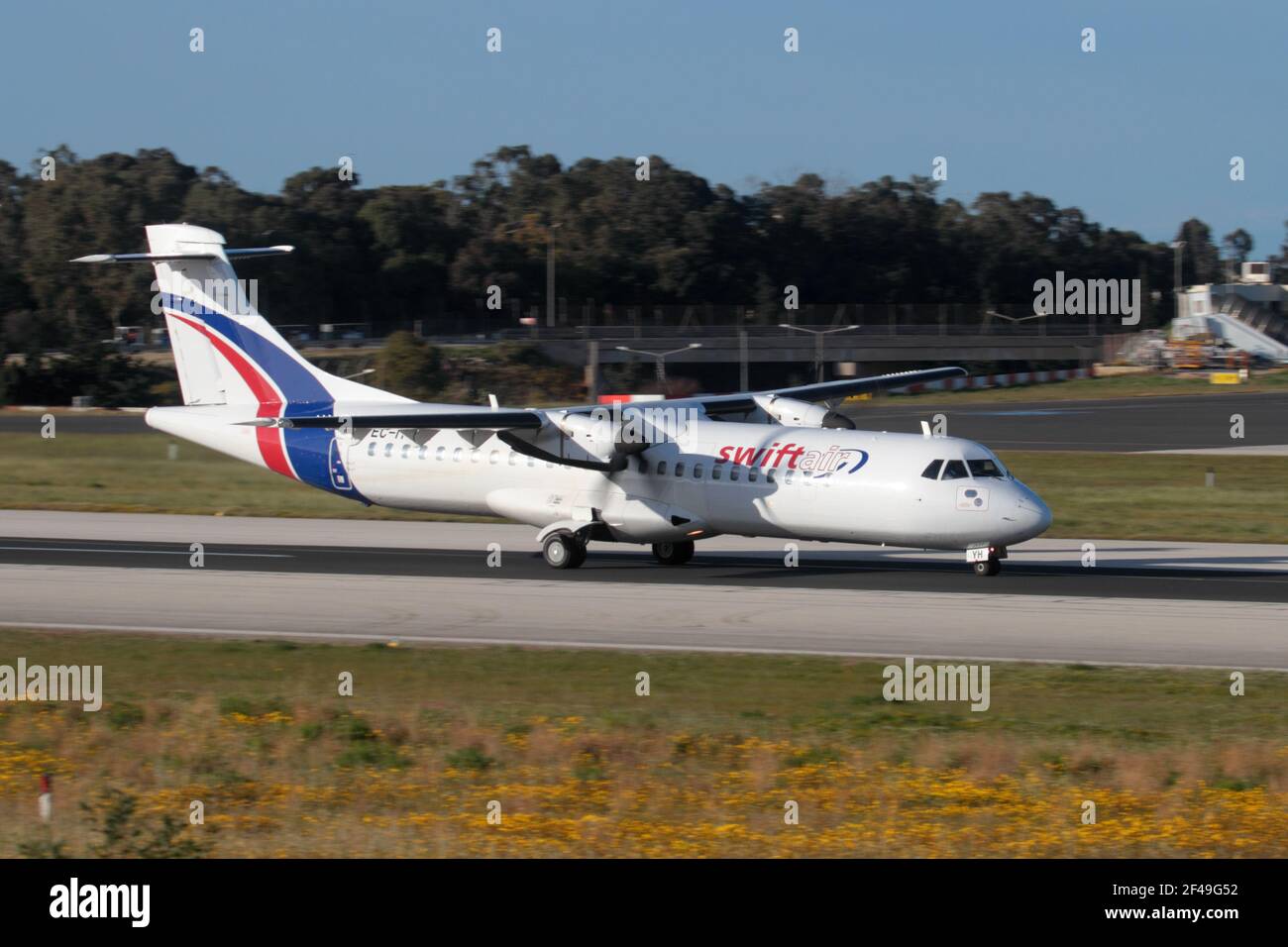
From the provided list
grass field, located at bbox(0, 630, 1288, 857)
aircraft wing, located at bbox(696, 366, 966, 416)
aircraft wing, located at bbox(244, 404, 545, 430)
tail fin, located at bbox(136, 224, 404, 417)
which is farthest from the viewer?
tail fin, located at bbox(136, 224, 404, 417)

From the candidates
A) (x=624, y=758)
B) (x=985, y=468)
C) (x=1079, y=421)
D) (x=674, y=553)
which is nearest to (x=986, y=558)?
(x=985, y=468)

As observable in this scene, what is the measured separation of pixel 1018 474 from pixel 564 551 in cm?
2262

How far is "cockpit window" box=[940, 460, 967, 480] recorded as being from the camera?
81.3ft

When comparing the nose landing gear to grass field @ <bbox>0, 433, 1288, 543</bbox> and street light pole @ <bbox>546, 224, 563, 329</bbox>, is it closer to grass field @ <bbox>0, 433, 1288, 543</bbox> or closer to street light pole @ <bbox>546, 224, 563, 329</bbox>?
grass field @ <bbox>0, 433, 1288, 543</bbox>

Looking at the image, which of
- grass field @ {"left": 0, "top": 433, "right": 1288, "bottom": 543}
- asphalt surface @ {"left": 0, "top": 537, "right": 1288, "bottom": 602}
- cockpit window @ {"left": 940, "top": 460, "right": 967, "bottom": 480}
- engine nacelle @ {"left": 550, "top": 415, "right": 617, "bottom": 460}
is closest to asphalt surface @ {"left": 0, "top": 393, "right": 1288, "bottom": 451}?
grass field @ {"left": 0, "top": 433, "right": 1288, "bottom": 543}

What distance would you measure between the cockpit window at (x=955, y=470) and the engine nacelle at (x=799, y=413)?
4.09m

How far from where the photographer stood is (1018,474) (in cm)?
4619

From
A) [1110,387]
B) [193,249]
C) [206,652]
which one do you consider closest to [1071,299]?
[1110,387]

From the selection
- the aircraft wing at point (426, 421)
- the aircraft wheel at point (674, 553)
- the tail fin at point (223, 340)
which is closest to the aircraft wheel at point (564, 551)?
the aircraft wheel at point (674, 553)

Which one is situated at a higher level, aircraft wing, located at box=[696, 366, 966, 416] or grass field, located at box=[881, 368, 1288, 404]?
grass field, located at box=[881, 368, 1288, 404]

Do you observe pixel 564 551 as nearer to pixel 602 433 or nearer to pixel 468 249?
pixel 602 433

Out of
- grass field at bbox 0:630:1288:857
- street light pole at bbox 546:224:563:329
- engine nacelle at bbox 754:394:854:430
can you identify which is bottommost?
grass field at bbox 0:630:1288:857

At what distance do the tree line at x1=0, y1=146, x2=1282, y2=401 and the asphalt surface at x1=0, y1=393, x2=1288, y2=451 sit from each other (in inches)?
681

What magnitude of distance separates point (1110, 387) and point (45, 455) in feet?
205
